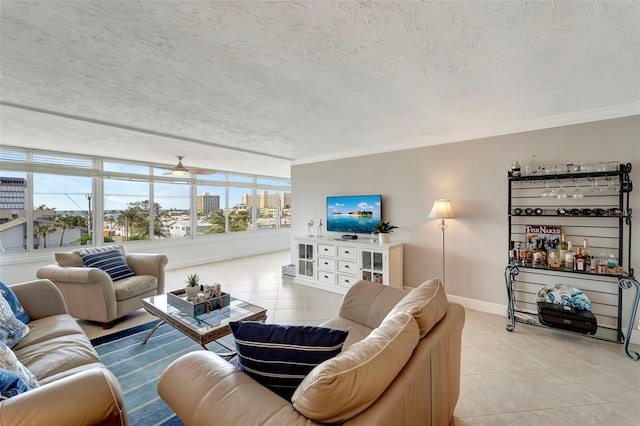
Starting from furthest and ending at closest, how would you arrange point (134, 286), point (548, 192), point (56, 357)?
point (134, 286) < point (548, 192) < point (56, 357)

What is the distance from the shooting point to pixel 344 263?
13.8 ft

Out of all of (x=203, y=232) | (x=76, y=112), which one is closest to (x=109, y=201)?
(x=203, y=232)

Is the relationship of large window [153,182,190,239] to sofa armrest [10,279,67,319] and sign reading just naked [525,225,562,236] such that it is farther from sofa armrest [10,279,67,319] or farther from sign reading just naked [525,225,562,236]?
sign reading just naked [525,225,562,236]

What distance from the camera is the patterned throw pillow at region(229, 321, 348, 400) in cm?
108

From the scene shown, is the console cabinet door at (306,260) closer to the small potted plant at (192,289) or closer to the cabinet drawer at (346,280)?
the cabinet drawer at (346,280)

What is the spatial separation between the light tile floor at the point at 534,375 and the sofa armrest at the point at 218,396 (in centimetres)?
146

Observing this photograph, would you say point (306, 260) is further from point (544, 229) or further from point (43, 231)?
point (43, 231)

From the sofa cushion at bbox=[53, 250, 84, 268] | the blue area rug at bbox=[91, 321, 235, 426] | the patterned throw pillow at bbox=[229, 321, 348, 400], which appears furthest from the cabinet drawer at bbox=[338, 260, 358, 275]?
the sofa cushion at bbox=[53, 250, 84, 268]

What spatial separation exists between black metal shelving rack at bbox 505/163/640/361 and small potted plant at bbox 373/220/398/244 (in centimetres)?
148

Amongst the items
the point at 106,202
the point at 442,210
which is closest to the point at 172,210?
the point at 106,202

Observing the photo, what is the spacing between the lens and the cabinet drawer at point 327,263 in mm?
4336

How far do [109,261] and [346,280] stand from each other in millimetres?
3222

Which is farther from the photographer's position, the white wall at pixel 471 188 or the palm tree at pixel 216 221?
the palm tree at pixel 216 221

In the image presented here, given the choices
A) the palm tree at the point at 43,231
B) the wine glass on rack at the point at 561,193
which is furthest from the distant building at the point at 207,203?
the wine glass on rack at the point at 561,193
